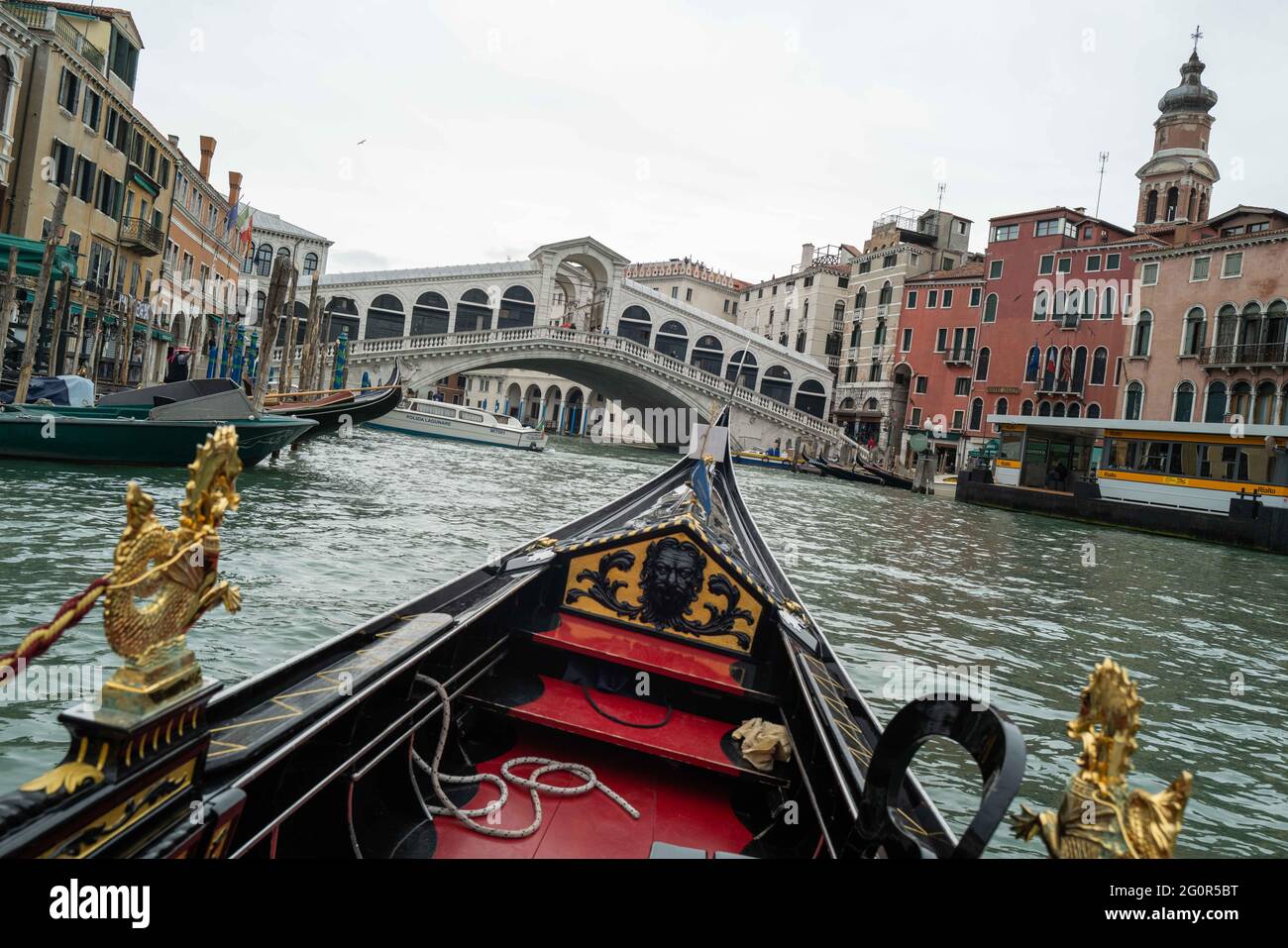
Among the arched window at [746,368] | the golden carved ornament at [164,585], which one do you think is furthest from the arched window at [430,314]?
the golden carved ornament at [164,585]

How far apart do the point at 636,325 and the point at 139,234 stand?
53.1 feet

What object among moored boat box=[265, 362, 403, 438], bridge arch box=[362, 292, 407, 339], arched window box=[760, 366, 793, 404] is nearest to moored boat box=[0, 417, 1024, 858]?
moored boat box=[265, 362, 403, 438]

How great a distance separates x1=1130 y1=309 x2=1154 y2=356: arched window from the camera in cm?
1895

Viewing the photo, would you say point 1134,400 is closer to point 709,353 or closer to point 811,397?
point 811,397

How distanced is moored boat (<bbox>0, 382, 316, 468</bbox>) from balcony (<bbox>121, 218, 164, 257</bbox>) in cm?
860

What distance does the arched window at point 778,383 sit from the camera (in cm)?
2903

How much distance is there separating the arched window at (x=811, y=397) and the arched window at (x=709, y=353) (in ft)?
9.42

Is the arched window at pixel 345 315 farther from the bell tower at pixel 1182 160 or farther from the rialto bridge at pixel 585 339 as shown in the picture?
the bell tower at pixel 1182 160

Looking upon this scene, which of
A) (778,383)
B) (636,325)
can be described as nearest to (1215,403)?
(778,383)

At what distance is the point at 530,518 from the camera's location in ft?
25.4

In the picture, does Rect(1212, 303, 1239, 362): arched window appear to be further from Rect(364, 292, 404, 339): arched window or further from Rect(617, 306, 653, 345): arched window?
Rect(364, 292, 404, 339): arched window

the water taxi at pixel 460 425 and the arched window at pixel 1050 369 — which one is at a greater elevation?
the arched window at pixel 1050 369

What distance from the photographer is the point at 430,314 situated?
27828mm

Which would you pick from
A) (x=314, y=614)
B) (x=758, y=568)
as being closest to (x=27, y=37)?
(x=314, y=614)
